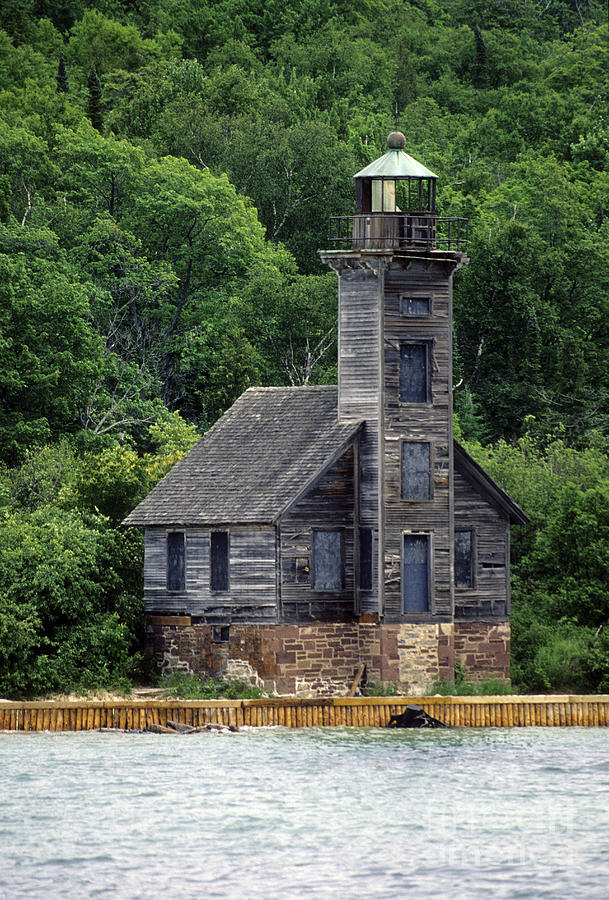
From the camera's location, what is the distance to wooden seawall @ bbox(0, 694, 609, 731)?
47.6 metres

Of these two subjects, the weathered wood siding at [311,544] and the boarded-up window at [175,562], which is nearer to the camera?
the weathered wood siding at [311,544]

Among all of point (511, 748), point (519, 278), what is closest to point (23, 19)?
point (519, 278)

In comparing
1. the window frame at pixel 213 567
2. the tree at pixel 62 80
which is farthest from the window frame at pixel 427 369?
the tree at pixel 62 80

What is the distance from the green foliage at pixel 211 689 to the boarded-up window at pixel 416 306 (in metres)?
10.5

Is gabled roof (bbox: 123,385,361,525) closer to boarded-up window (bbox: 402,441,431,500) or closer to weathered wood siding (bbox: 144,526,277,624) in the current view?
weathered wood siding (bbox: 144,526,277,624)

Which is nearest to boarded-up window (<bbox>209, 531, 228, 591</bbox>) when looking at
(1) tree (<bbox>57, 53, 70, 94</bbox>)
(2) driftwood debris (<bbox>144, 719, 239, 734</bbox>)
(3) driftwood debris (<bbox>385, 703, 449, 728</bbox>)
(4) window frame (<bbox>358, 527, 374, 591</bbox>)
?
(4) window frame (<bbox>358, 527, 374, 591</bbox>)

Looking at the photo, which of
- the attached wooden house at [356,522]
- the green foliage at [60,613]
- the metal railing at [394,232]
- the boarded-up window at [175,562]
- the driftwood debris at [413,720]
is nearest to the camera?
the driftwood debris at [413,720]

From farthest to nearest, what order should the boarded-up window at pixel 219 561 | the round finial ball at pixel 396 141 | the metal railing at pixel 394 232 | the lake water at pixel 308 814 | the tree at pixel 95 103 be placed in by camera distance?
the tree at pixel 95 103 → the round finial ball at pixel 396 141 → the metal railing at pixel 394 232 → the boarded-up window at pixel 219 561 → the lake water at pixel 308 814

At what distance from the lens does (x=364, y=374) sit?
51.6 m

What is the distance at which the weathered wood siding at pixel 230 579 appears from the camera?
5094 cm

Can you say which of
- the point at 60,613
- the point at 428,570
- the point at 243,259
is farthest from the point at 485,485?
the point at 243,259

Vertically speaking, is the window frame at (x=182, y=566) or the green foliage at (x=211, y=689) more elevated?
the window frame at (x=182, y=566)

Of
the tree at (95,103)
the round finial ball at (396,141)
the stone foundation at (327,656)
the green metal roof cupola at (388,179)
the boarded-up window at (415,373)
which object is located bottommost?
the stone foundation at (327,656)

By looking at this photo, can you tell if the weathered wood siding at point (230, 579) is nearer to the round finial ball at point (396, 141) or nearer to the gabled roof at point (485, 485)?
the gabled roof at point (485, 485)
